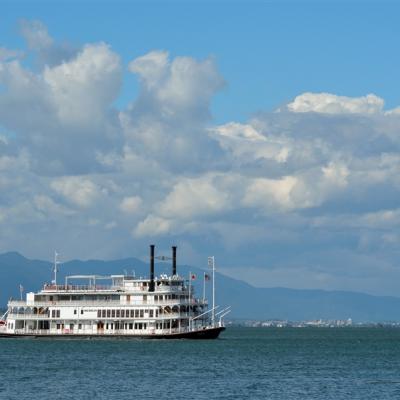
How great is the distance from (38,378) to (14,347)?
1571 inches

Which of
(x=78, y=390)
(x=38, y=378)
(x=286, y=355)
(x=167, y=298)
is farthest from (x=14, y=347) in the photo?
(x=78, y=390)

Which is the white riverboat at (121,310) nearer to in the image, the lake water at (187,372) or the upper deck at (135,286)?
the upper deck at (135,286)

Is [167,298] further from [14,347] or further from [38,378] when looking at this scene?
[38,378]

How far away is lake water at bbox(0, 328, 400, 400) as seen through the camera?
73.0 meters

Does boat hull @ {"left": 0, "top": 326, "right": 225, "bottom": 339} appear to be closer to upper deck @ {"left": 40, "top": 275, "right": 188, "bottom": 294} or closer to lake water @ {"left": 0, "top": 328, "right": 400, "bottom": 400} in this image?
lake water @ {"left": 0, "top": 328, "right": 400, "bottom": 400}

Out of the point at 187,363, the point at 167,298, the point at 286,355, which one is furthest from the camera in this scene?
the point at 167,298

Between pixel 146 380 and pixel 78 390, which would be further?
pixel 146 380

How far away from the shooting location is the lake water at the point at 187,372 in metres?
73.0

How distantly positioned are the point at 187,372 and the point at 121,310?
41.7 metres

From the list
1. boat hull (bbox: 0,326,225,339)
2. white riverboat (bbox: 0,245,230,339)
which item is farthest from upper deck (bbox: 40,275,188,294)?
boat hull (bbox: 0,326,225,339)

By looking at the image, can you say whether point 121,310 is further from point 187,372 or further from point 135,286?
point 187,372

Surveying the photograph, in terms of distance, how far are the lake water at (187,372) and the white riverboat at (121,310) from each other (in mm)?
3559

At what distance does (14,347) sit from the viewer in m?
122

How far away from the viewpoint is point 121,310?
420ft
